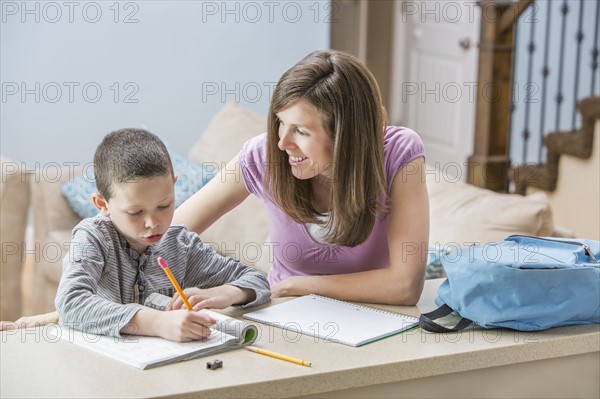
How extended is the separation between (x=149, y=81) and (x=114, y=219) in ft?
9.01

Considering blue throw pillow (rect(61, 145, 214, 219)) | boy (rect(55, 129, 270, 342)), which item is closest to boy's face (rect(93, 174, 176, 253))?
boy (rect(55, 129, 270, 342))

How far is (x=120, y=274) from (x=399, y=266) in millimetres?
580

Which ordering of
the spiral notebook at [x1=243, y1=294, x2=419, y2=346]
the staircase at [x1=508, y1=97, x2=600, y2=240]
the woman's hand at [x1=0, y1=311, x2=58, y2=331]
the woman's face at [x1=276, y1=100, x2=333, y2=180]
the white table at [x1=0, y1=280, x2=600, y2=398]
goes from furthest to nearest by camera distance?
the staircase at [x1=508, y1=97, x2=600, y2=240] < the woman's face at [x1=276, y1=100, x2=333, y2=180] < the woman's hand at [x1=0, y1=311, x2=58, y2=331] < the spiral notebook at [x1=243, y1=294, x2=419, y2=346] < the white table at [x1=0, y1=280, x2=600, y2=398]

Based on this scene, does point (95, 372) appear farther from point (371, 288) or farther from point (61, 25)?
point (61, 25)

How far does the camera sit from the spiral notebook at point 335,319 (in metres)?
1.60

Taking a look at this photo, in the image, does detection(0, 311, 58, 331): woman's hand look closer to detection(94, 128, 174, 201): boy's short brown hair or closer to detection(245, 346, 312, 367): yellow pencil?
detection(94, 128, 174, 201): boy's short brown hair

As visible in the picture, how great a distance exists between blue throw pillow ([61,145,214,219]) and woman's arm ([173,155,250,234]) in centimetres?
127

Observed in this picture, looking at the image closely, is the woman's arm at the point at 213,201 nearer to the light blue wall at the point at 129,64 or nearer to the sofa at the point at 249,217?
the sofa at the point at 249,217

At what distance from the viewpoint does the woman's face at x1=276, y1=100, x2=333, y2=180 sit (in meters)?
1.84

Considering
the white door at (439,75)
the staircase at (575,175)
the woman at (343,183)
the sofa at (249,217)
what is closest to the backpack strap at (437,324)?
the woman at (343,183)

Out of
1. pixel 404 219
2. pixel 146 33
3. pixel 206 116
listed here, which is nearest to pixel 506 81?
pixel 206 116

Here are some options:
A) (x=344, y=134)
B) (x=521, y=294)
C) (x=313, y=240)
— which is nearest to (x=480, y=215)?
(x=313, y=240)

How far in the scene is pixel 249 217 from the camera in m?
3.44

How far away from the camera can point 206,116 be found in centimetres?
443
